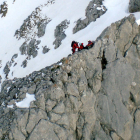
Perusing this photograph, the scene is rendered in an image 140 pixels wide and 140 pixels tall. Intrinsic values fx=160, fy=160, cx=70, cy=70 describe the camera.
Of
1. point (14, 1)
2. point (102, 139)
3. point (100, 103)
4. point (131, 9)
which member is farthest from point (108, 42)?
point (14, 1)

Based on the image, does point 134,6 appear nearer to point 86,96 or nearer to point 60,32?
point 86,96

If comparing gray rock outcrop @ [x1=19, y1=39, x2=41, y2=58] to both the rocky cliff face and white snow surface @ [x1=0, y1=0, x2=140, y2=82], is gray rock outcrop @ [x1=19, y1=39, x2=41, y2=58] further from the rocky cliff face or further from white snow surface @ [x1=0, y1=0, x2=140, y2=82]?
the rocky cliff face

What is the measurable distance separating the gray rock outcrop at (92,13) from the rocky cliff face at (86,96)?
8401 millimetres

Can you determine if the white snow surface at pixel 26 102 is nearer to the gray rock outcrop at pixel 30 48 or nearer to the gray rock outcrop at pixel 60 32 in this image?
the gray rock outcrop at pixel 60 32

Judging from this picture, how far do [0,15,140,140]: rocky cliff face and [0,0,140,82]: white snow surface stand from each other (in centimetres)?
354

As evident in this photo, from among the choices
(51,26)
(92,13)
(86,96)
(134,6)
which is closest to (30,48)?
(51,26)

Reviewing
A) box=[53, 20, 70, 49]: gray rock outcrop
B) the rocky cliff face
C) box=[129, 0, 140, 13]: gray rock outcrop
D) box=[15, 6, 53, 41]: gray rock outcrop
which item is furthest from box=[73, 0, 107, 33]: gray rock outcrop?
box=[15, 6, 53, 41]: gray rock outcrop

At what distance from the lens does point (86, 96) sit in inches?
504

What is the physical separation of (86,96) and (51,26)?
20.8 m

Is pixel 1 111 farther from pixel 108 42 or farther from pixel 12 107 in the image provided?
pixel 108 42

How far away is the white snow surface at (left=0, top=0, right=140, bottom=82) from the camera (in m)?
19.3

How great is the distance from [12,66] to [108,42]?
850 inches

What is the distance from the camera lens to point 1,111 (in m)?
11.5

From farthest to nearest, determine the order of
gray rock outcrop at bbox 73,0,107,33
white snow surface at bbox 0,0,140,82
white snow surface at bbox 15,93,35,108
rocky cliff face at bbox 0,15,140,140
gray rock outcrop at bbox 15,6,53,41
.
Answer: gray rock outcrop at bbox 15,6,53,41, gray rock outcrop at bbox 73,0,107,33, white snow surface at bbox 0,0,140,82, white snow surface at bbox 15,93,35,108, rocky cliff face at bbox 0,15,140,140
